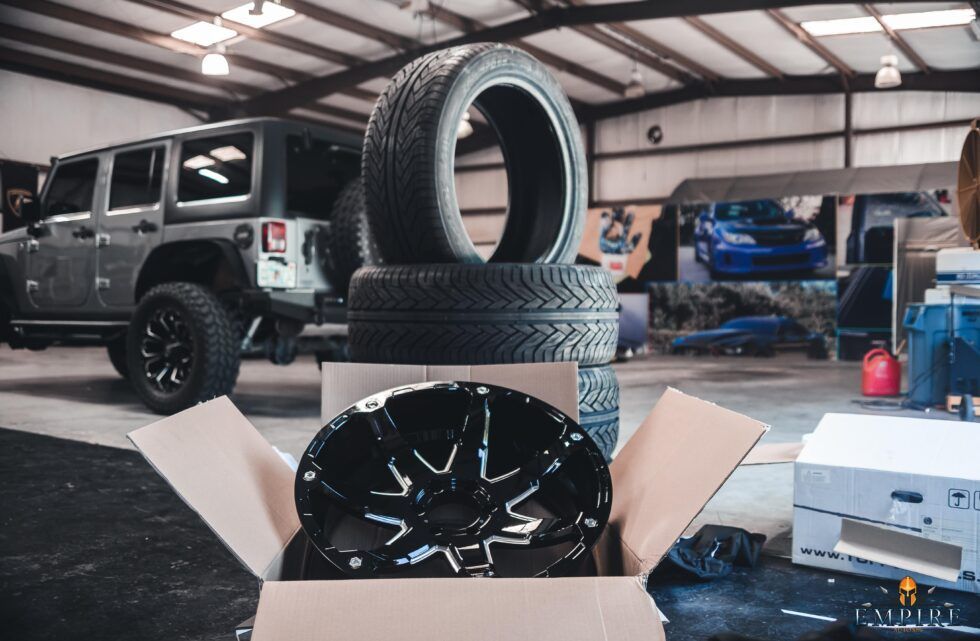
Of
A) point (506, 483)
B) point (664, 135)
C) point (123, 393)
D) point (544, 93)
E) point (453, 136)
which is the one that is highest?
point (664, 135)

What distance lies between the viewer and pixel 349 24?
10.3m

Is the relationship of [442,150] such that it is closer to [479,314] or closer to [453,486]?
[479,314]

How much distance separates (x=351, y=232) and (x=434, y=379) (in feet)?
9.06

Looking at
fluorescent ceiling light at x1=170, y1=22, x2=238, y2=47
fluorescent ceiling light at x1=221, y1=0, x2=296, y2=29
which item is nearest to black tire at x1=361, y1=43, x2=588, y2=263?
fluorescent ceiling light at x1=221, y1=0, x2=296, y2=29

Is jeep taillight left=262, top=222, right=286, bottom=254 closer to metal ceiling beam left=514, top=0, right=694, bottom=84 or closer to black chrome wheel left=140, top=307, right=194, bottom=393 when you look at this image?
black chrome wheel left=140, top=307, right=194, bottom=393

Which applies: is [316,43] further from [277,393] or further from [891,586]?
[891,586]

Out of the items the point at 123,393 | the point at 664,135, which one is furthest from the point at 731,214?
the point at 123,393

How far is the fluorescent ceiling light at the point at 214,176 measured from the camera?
4.40 metres

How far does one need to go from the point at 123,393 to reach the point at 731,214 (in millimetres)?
8859

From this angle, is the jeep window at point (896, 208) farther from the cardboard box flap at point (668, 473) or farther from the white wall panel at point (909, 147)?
the cardboard box flap at point (668, 473)

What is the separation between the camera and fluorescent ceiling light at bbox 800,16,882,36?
9664 mm

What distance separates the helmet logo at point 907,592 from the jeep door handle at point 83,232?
16.1ft

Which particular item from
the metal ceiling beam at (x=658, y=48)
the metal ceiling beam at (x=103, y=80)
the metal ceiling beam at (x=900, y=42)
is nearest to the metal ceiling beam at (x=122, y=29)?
the metal ceiling beam at (x=103, y=80)

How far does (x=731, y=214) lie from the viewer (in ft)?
37.6
